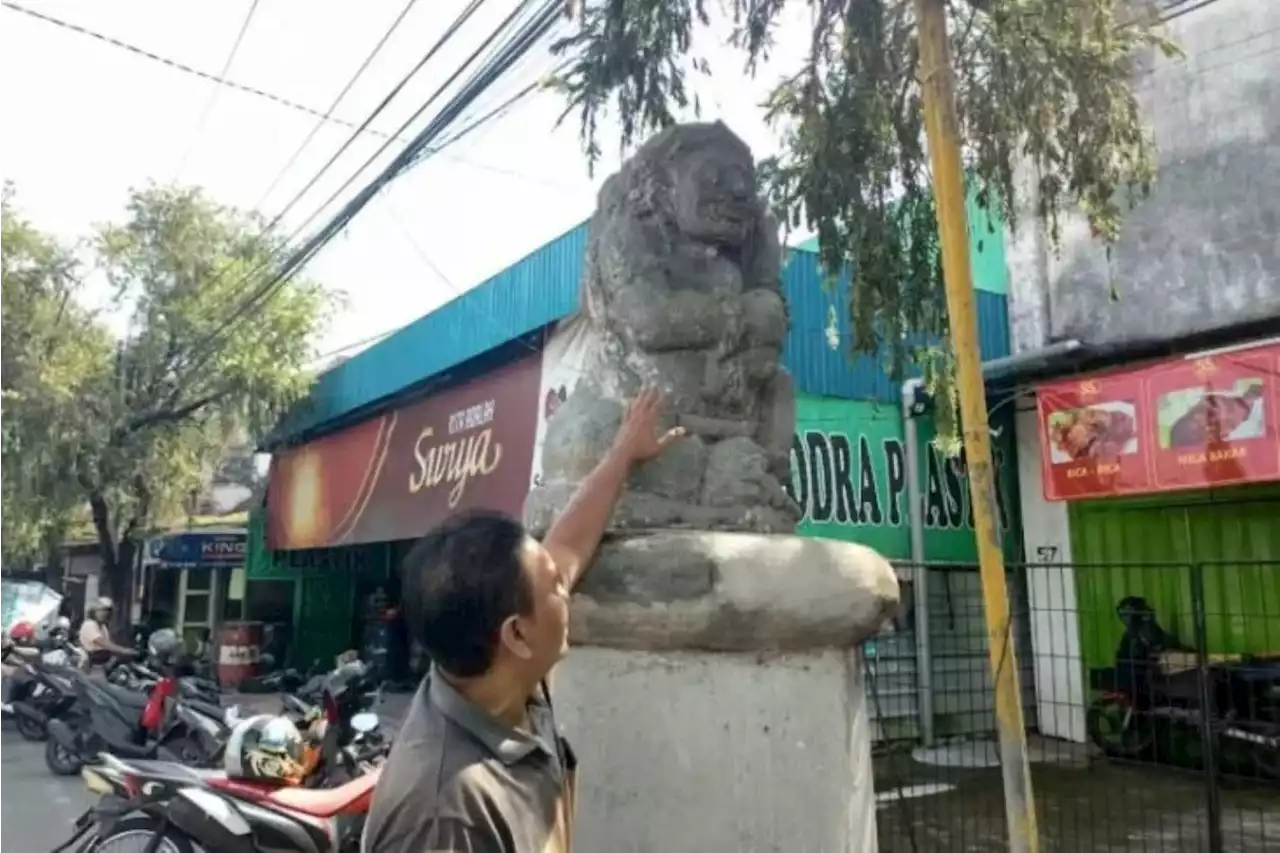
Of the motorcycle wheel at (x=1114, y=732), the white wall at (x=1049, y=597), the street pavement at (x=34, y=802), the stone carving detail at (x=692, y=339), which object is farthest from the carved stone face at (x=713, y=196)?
the motorcycle wheel at (x=1114, y=732)

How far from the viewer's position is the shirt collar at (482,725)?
1367mm

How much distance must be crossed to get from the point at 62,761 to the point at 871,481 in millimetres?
6777

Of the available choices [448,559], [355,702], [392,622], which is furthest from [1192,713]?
[392,622]

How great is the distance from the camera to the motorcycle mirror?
5941 mm

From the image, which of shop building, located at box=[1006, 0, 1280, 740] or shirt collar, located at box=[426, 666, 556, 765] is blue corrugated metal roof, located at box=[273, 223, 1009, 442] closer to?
shop building, located at box=[1006, 0, 1280, 740]

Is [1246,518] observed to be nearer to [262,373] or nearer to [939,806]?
[939,806]

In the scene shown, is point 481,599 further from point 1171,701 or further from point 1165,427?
point 1165,427

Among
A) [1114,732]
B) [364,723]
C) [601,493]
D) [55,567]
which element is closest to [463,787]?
[601,493]

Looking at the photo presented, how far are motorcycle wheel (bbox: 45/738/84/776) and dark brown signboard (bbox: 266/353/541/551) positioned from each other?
3255 millimetres

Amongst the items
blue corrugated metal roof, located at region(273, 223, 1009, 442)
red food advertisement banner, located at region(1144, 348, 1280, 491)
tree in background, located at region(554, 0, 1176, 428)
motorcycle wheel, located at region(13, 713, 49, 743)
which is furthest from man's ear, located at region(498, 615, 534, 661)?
motorcycle wheel, located at region(13, 713, 49, 743)

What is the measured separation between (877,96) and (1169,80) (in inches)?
232

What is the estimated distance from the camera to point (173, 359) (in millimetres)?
13820

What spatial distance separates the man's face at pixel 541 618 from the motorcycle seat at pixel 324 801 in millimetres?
3375

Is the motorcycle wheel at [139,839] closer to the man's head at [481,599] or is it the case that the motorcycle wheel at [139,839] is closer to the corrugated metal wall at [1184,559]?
the man's head at [481,599]
